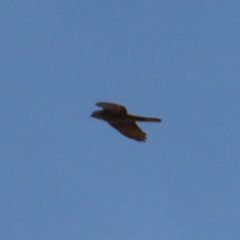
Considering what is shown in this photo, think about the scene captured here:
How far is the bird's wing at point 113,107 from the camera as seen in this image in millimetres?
21125

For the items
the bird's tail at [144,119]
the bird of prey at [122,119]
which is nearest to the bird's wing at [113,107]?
the bird of prey at [122,119]

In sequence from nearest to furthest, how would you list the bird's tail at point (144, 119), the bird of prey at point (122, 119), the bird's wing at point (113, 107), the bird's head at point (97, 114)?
the bird's wing at point (113, 107) → the bird of prey at point (122, 119) → the bird's tail at point (144, 119) → the bird's head at point (97, 114)

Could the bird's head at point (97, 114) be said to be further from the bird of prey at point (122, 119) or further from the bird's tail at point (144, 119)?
the bird's tail at point (144, 119)

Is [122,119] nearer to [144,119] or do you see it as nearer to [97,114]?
[144,119]

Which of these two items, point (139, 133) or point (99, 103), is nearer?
point (99, 103)

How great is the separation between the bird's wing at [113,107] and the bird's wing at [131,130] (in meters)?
1.01

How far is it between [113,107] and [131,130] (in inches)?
72.0

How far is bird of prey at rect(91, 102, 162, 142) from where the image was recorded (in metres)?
21.6

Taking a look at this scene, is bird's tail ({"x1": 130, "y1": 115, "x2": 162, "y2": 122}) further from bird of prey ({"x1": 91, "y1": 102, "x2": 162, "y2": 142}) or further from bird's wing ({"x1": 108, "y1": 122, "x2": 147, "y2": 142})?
bird's wing ({"x1": 108, "y1": 122, "x2": 147, "y2": 142})

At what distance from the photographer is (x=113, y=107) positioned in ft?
70.5

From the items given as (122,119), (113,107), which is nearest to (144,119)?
(122,119)

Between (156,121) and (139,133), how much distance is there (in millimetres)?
1211

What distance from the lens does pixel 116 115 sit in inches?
871

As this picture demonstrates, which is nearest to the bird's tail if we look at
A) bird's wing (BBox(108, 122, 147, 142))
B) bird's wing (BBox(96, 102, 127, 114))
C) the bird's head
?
bird's wing (BBox(96, 102, 127, 114))
